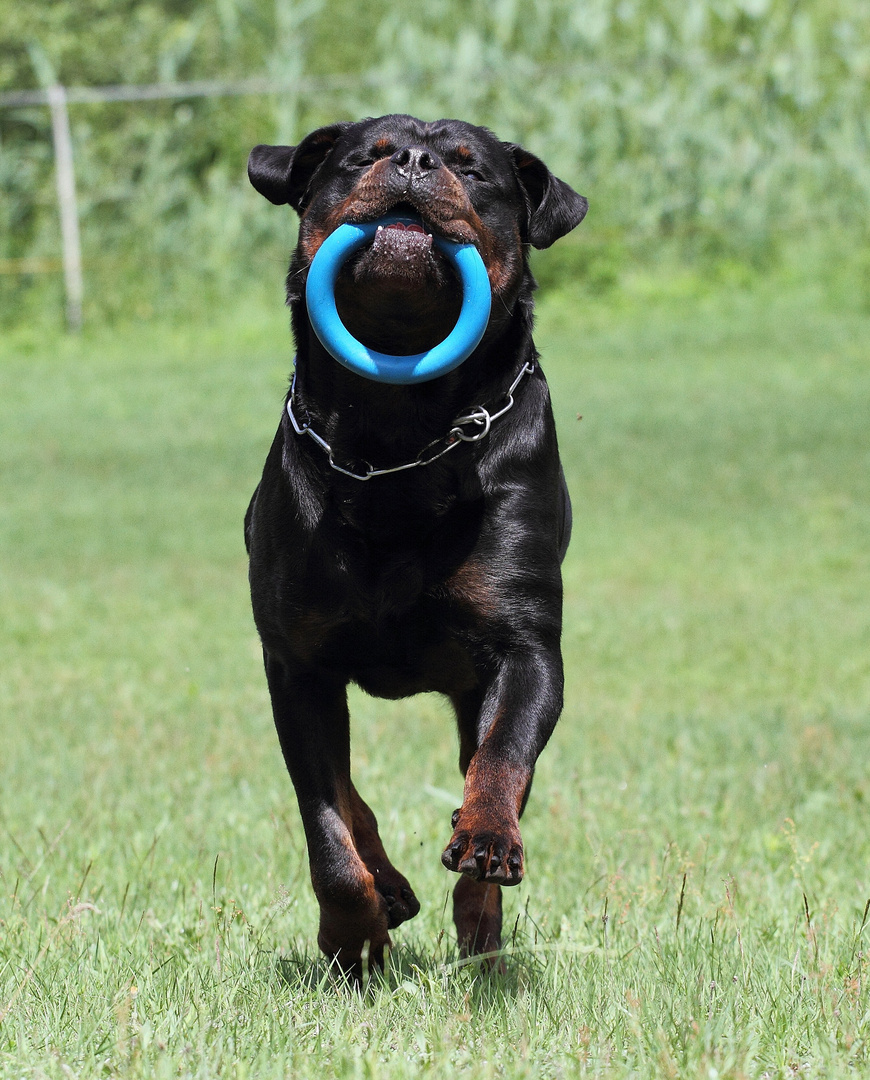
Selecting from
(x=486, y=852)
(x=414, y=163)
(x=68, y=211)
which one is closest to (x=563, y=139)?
(x=68, y=211)

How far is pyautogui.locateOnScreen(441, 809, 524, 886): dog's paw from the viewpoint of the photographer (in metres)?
2.87

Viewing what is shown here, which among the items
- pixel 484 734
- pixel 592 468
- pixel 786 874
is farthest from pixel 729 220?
pixel 484 734

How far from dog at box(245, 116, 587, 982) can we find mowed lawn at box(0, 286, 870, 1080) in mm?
357

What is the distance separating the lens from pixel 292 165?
13.0ft

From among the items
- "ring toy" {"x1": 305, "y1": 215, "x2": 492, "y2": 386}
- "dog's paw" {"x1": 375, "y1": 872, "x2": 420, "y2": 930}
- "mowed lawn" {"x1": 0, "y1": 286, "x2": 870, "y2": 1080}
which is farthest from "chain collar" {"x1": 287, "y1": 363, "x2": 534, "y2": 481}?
"mowed lawn" {"x1": 0, "y1": 286, "x2": 870, "y2": 1080}

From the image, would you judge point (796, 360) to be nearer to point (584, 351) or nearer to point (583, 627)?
point (584, 351)

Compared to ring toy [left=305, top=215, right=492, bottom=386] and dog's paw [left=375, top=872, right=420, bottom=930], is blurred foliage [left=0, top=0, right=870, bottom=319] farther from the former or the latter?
dog's paw [left=375, top=872, right=420, bottom=930]

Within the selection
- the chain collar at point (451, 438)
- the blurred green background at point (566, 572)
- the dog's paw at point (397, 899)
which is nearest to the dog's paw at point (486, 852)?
the blurred green background at point (566, 572)

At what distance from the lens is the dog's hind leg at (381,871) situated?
362 cm

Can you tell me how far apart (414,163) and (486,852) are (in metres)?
1.63

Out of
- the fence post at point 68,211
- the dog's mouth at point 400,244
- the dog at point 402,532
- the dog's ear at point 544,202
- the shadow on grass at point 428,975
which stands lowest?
the shadow on grass at point 428,975

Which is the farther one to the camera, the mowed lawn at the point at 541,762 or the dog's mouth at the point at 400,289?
the dog's mouth at the point at 400,289

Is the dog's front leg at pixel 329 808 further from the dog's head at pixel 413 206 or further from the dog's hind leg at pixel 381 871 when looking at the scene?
the dog's head at pixel 413 206

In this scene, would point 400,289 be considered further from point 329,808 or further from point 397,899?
point 397,899
